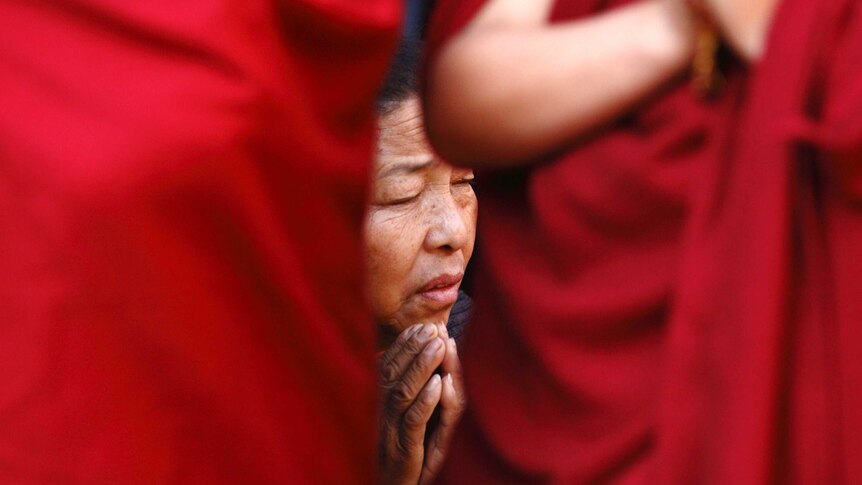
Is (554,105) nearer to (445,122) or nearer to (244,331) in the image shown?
(445,122)

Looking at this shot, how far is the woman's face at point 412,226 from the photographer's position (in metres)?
1.27

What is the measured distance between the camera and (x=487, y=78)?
0.64 m

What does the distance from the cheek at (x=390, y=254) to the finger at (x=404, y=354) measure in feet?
0.13

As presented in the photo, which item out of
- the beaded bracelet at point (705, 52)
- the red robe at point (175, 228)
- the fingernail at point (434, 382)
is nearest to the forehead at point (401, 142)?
the fingernail at point (434, 382)

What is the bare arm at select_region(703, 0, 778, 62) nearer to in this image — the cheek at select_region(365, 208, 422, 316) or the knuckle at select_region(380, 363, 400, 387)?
the cheek at select_region(365, 208, 422, 316)

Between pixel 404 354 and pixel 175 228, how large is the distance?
2.33 feet

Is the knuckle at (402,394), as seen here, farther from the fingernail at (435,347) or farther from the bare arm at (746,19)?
the bare arm at (746,19)

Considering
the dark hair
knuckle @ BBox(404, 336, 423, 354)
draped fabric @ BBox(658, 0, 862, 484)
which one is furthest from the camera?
knuckle @ BBox(404, 336, 423, 354)

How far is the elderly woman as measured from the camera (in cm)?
128

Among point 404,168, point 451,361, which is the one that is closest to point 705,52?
point 404,168

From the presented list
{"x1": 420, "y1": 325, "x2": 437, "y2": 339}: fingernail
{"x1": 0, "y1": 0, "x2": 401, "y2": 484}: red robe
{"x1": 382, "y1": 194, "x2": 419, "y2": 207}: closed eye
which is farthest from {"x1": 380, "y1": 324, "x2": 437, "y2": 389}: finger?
{"x1": 0, "y1": 0, "x2": 401, "y2": 484}: red robe

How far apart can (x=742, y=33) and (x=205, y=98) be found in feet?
0.92

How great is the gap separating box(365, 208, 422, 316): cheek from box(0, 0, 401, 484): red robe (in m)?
0.54

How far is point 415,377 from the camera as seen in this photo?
→ 134 cm
